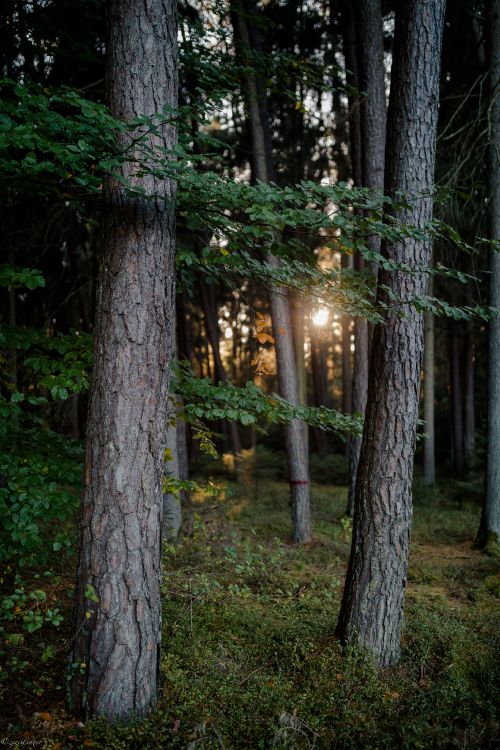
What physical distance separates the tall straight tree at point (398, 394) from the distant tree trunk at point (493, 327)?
4403mm

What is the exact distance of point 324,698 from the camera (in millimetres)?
3867

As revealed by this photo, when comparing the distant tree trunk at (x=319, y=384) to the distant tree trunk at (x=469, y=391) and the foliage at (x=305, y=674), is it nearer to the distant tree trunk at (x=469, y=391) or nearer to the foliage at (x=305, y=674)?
the distant tree trunk at (x=469, y=391)

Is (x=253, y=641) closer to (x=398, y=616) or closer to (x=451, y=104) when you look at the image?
(x=398, y=616)

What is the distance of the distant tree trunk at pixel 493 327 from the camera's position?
828 centimetres

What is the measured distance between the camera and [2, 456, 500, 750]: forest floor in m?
3.42

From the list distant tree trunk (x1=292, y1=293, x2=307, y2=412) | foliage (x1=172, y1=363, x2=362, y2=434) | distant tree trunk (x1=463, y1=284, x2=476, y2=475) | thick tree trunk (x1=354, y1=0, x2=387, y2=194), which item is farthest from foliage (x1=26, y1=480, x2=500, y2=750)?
distant tree trunk (x1=463, y1=284, x2=476, y2=475)

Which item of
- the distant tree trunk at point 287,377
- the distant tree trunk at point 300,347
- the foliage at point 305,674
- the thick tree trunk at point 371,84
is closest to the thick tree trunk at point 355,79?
the thick tree trunk at point 371,84

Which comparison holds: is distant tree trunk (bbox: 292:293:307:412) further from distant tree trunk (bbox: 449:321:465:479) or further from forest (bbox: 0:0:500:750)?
distant tree trunk (bbox: 449:321:465:479)

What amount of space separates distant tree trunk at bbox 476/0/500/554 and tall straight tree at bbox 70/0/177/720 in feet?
21.6

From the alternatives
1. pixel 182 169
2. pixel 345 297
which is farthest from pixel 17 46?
pixel 345 297

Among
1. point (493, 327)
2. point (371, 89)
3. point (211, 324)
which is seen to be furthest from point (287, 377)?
point (211, 324)

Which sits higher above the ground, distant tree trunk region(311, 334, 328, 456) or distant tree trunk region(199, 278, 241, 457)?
distant tree trunk region(199, 278, 241, 457)

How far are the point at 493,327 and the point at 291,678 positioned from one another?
6.85 metres

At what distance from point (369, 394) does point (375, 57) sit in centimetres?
625
